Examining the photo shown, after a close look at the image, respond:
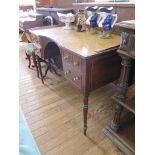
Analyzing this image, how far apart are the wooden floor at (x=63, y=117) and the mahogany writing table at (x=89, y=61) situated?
0.16 m

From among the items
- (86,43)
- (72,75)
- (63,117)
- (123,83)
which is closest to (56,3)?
(86,43)

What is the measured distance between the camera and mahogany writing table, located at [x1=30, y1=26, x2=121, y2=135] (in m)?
1.19

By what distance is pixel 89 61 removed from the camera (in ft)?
3.80

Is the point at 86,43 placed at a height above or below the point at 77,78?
above

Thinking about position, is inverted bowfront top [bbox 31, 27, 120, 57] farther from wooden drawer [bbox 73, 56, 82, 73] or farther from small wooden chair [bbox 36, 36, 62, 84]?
small wooden chair [bbox 36, 36, 62, 84]

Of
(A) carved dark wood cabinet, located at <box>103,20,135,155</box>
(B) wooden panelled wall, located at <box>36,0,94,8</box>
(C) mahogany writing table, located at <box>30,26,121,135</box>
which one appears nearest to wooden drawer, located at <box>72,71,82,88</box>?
(C) mahogany writing table, located at <box>30,26,121,135</box>

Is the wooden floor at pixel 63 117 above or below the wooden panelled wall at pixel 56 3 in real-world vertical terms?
below

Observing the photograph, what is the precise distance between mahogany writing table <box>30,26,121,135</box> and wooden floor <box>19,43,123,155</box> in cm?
16

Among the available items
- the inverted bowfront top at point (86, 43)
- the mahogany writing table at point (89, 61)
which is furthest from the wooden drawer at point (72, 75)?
the inverted bowfront top at point (86, 43)

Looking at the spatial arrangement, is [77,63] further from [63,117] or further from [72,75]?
[63,117]

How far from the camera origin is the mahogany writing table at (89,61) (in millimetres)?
1187

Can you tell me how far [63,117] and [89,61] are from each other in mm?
830

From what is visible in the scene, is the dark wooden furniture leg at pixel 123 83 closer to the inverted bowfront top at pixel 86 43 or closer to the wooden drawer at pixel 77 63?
the inverted bowfront top at pixel 86 43
